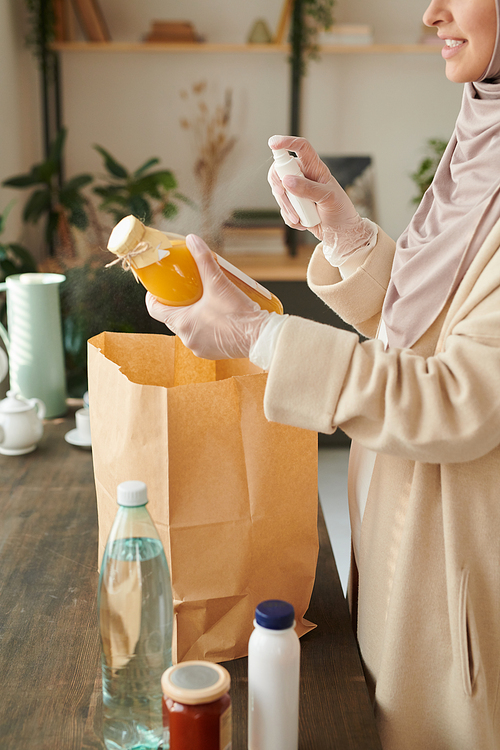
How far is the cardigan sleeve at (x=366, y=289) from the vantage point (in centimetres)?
88

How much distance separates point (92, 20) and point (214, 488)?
330 centimetres

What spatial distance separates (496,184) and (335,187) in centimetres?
26

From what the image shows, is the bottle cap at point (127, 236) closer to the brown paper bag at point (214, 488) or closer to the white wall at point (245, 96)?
the brown paper bag at point (214, 488)

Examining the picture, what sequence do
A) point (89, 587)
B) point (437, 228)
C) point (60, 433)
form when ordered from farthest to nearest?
point (60, 433) → point (89, 587) → point (437, 228)

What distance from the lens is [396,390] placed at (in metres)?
0.58

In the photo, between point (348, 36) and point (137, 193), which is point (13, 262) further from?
point (348, 36)

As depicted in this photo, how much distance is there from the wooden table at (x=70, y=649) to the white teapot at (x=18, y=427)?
0.69 ft

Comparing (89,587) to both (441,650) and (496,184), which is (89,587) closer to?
(441,650)

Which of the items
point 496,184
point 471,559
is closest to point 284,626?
point 471,559

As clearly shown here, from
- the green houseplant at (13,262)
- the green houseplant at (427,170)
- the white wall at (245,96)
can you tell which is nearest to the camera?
the green houseplant at (13,262)

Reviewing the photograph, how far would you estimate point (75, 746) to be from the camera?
0.60 meters

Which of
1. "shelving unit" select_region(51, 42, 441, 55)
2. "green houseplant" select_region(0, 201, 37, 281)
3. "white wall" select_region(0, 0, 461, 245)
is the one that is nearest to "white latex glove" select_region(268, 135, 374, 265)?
"green houseplant" select_region(0, 201, 37, 281)

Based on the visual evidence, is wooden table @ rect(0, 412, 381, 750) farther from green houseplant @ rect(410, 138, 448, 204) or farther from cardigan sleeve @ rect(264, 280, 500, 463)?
green houseplant @ rect(410, 138, 448, 204)

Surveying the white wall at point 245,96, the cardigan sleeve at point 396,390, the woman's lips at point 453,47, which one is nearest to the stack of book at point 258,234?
the white wall at point 245,96
